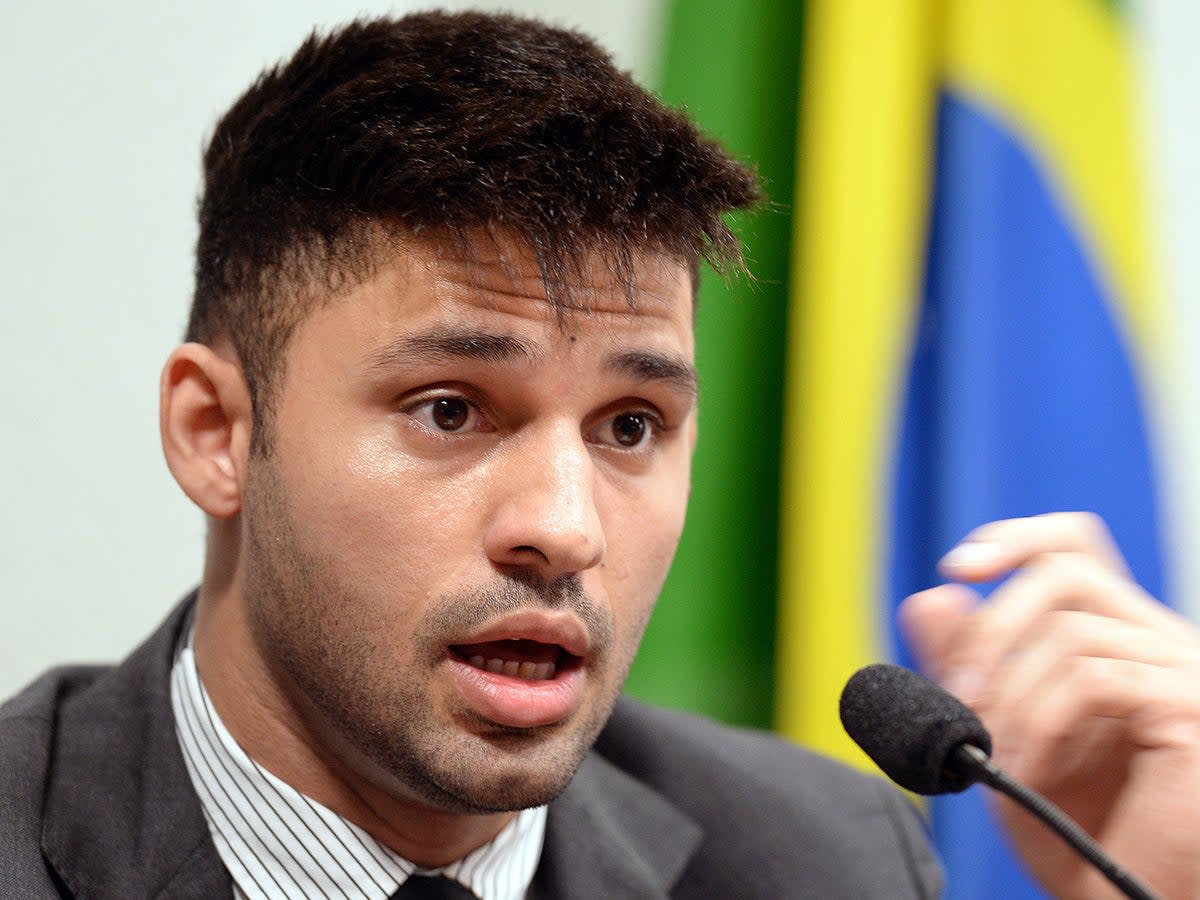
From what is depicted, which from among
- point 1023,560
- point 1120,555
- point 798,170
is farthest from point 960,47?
point 1023,560

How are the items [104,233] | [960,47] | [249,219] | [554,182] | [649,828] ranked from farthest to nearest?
[960,47] < [104,233] < [649,828] < [249,219] < [554,182]

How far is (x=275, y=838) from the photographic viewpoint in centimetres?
113

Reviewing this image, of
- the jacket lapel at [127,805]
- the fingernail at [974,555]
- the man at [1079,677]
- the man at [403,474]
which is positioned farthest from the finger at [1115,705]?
the jacket lapel at [127,805]

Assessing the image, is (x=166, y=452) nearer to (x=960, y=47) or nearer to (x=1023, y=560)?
(x=1023, y=560)

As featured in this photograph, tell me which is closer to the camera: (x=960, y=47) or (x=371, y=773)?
(x=371, y=773)

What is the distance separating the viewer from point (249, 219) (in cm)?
117

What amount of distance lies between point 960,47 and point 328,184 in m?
1.25

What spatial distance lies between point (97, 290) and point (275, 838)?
2.78 feet

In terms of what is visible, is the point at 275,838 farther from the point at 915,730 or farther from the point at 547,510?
the point at 915,730

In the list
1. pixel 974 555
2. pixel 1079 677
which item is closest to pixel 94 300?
pixel 974 555

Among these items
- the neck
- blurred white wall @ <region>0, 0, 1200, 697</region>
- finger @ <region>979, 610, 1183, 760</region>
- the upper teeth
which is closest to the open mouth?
the upper teeth

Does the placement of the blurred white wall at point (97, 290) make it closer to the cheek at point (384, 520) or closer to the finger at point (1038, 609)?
the cheek at point (384, 520)

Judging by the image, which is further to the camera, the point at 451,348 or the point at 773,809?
the point at 773,809

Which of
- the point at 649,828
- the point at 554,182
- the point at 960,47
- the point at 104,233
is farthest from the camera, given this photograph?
the point at 960,47
